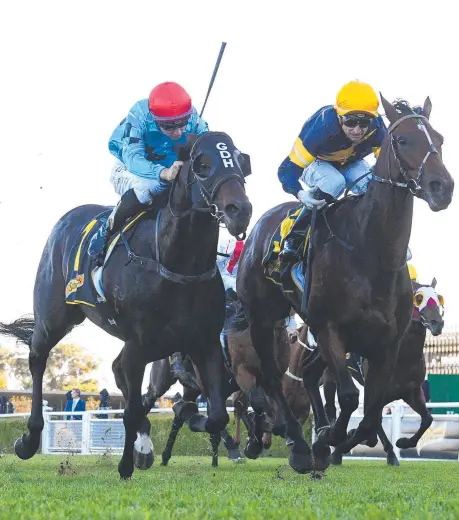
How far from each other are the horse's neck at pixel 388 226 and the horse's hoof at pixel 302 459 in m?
1.66

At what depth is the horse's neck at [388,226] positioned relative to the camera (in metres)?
6.26

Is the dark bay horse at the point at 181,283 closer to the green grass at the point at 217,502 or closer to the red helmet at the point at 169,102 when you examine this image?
the red helmet at the point at 169,102

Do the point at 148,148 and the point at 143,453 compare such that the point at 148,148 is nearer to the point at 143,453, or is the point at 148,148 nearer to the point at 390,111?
the point at 390,111

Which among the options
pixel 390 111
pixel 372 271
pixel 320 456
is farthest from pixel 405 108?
pixel 320 456

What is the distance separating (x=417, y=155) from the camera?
5949 mm

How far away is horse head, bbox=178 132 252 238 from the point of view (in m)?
5.58

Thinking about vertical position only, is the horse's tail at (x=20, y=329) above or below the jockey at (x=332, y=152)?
below

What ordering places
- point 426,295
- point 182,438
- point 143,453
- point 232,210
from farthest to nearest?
point 182,438 < point 426,295 < point 143,453 < point 232,210

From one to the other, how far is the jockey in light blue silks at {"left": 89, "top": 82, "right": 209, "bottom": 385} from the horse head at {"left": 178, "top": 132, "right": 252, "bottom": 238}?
0.25 m

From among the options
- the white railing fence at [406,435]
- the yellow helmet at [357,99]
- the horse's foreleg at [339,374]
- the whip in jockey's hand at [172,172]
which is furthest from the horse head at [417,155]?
the white railing fence at [406,435]

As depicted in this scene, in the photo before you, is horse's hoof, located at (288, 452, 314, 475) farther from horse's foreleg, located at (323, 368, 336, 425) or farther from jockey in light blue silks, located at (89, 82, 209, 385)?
horse's foreleg, located at (323, 368, 336, 425)

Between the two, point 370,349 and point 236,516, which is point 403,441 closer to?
point 370,349

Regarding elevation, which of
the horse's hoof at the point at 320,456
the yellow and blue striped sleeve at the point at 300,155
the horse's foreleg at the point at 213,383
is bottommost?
the horse's hoof at the point at 320,456

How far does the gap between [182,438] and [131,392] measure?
11.2 metres
